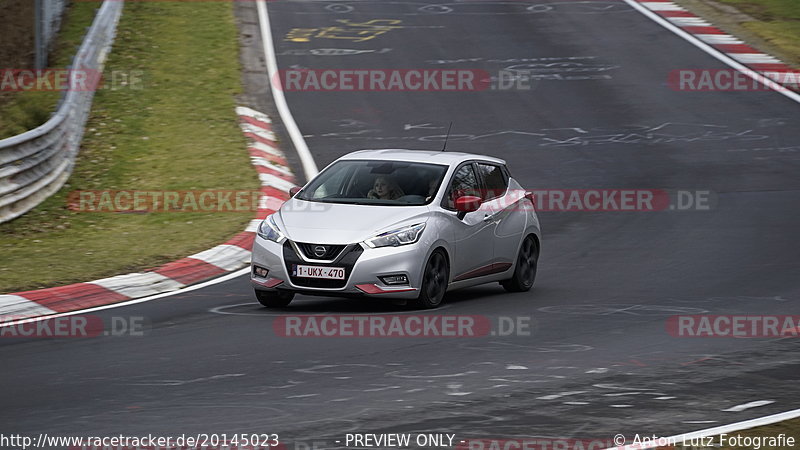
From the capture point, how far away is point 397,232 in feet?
38.4

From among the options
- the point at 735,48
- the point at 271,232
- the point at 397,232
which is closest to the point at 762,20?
the point at 735,48

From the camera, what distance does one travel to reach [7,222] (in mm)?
16500

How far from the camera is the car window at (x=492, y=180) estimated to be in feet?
44.3

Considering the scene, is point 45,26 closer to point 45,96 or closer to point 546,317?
Answer: point 45,96

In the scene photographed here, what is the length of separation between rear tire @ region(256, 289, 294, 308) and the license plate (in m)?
0.54

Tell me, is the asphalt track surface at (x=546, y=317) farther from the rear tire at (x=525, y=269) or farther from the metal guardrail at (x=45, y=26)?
the metal guardrail at (x=45, y=26)

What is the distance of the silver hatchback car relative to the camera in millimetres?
11508

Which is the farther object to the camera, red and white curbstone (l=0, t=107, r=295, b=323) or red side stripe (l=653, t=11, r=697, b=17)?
red side stripe (l=653, t=11, r=697, b=17)

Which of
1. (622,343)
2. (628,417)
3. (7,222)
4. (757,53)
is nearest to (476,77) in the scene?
(757,53)

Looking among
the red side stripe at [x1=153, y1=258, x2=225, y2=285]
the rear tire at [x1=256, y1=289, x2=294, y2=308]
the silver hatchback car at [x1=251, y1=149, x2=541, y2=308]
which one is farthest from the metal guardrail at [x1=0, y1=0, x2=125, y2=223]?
the rear tire at [x1=256, y1=289, x2=294, y2=308]

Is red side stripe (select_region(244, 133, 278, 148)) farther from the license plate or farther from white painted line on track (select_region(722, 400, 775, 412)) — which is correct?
white painted line on track (select_region(722, 400, 775, 412))
